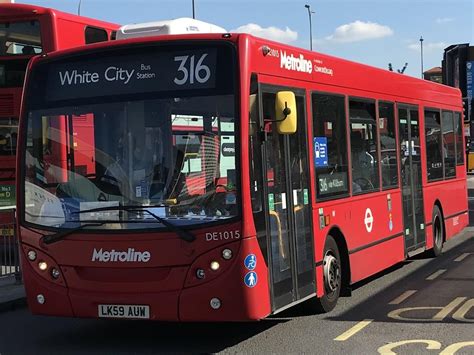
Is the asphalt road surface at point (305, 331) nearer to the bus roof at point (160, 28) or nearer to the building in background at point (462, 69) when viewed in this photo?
the bus roof at point (160, 28)

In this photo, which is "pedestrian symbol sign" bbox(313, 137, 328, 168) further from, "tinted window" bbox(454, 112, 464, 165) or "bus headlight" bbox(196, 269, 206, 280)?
"tinted window" bbox(454, 112, 464, 165)

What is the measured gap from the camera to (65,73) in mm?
6246

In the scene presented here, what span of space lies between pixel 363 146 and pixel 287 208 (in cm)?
237

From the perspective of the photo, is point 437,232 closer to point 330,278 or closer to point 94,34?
point 330,278

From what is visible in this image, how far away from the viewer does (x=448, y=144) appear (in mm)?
12461

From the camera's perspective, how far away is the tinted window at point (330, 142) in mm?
7207

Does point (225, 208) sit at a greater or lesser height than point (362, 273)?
greater

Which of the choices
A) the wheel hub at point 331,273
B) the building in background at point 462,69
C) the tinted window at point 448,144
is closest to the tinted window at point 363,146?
the wheel hub at point 331,273

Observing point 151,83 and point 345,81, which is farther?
point 345,81

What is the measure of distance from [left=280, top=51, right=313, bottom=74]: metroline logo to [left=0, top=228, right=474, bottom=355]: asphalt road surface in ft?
8.64

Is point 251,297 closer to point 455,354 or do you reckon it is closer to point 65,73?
point 455,354

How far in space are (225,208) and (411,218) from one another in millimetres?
5228

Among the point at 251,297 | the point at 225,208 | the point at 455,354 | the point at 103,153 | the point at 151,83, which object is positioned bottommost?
the point at 455,354

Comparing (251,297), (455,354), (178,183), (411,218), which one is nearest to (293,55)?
(178,183)
